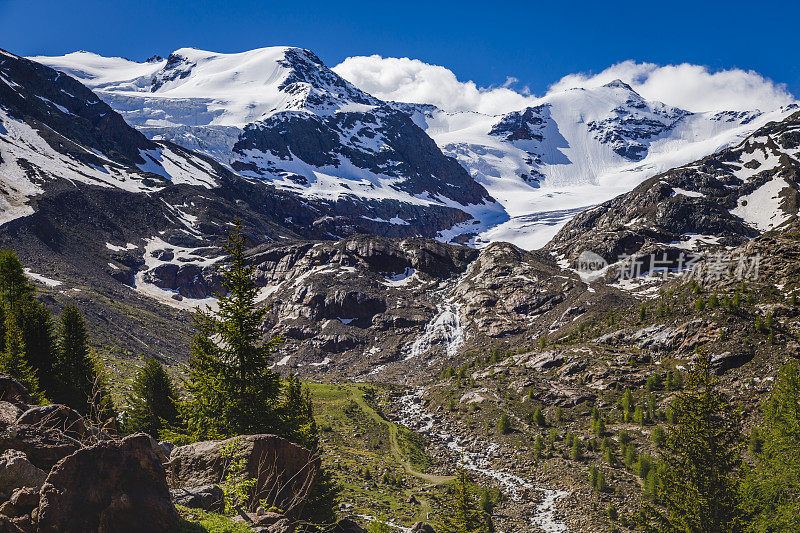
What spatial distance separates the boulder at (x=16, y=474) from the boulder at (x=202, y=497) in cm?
→ 299

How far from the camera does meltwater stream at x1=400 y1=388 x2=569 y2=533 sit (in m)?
47.1

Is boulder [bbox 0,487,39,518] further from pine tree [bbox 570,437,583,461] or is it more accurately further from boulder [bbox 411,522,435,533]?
pine tree [bbox 570,437,583,461]

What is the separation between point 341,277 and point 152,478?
545 ft

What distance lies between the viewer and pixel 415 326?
146 metres

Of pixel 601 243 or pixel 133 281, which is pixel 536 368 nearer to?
pixel 601 243

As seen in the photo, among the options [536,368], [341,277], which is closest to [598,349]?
[536,368]

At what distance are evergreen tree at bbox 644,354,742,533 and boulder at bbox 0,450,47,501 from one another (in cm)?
2696

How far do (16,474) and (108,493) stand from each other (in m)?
2.03

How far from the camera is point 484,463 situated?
62.2 m

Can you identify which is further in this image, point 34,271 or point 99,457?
point 34,271

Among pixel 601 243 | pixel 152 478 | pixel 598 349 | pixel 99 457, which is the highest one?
pixel 601 243

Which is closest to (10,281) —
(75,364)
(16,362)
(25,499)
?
(75,364)

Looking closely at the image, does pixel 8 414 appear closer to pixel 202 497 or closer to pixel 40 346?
pixel 202 497

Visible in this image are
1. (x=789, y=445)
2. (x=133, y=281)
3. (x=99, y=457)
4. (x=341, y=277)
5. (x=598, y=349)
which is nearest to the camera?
(x=99, y=457)
